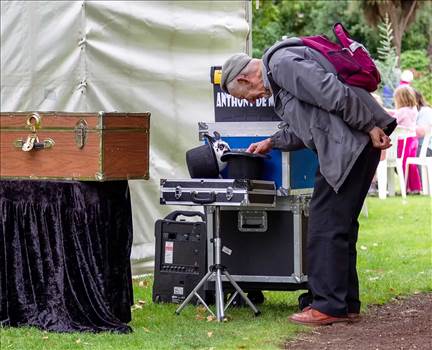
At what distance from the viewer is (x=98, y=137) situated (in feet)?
21.2

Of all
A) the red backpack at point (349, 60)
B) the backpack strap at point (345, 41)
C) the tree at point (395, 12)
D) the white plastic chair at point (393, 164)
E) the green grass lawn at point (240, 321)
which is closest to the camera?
the green grass lawn at point (240, 321)

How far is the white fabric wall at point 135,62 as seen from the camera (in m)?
8.52

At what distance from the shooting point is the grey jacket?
20.9 feet

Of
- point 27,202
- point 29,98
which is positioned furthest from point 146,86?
point 27,202

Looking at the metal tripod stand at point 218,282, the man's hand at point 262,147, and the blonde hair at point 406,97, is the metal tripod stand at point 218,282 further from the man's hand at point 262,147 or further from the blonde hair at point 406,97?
the blonde hair at point 406,97

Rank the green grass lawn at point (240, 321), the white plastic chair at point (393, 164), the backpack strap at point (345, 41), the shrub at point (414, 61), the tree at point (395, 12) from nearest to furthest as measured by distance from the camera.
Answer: the green grass lawn at point (240, 321) → the backpack strap at point (345, 41) → the white plastic chair at point (393, 164) → the shrub at point (414, 61) → the tree at point (395, 12)

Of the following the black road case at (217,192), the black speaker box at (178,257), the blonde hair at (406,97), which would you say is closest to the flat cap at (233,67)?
the black road case at (217,192)

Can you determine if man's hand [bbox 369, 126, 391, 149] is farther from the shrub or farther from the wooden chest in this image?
the shrub

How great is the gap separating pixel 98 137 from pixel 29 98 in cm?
237

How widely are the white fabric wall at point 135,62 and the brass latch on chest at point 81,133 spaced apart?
1.99m

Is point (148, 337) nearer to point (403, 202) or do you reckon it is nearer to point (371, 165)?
point (371, 165)

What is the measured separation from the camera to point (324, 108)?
641 cm

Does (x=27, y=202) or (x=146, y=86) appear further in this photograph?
(x=146, y=86)

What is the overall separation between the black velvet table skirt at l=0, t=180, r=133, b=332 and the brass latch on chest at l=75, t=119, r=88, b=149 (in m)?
0.24
